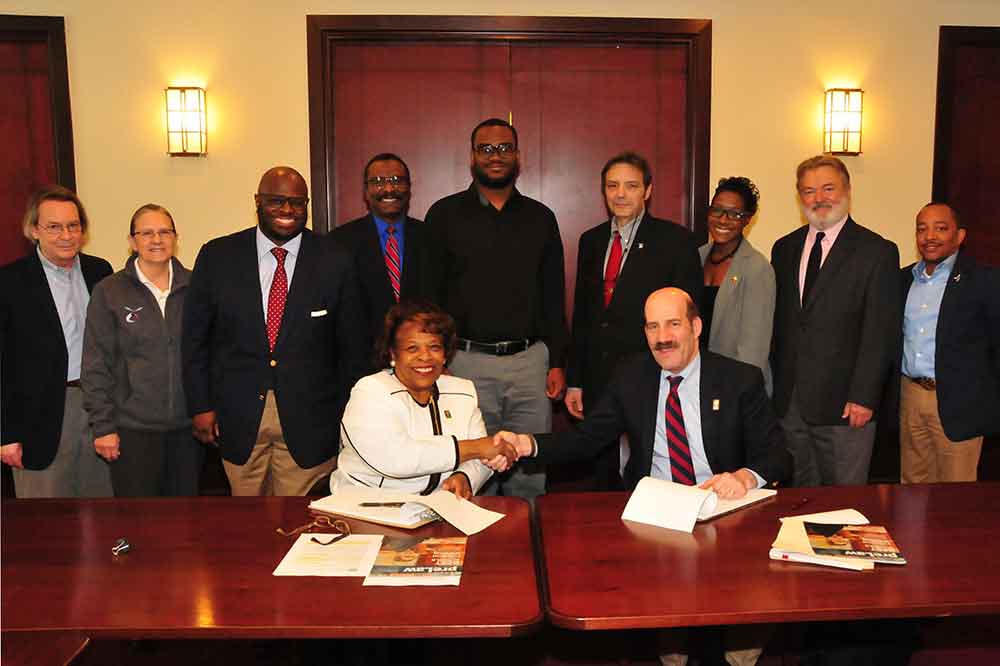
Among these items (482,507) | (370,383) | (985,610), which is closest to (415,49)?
(370,383)

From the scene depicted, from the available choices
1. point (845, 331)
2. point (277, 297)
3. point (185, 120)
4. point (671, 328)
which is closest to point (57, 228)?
point (277, 297)

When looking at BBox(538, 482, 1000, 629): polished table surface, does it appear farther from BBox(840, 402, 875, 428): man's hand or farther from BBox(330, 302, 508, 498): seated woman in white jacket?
BBox(840, 402, 875, 428): man's hand

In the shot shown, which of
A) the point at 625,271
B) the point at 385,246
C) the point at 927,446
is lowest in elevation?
the point at 927,446

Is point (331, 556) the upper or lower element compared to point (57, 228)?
lower

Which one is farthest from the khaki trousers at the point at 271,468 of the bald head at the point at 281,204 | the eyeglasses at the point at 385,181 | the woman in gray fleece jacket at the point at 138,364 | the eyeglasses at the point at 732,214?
the eyeglasses at the point at 732,214

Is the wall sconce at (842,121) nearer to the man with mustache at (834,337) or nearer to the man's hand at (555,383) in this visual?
the man with mustache at (834,337)

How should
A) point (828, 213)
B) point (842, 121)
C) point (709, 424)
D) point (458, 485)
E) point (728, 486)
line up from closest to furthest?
point (728, 486) → point (458, 485) → point (709, 424) → point (828, 213) → point (842, 121)

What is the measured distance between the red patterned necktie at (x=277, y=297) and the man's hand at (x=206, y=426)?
1.16 ft

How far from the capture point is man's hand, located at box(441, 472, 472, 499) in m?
2.69

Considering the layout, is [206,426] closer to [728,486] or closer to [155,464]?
[155,464]

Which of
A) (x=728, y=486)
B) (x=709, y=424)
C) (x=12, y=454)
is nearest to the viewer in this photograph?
(x=728, y=486)

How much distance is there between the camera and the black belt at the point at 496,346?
374cm

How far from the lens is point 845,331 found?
11.6 feet

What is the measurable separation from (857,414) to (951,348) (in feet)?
1.94
